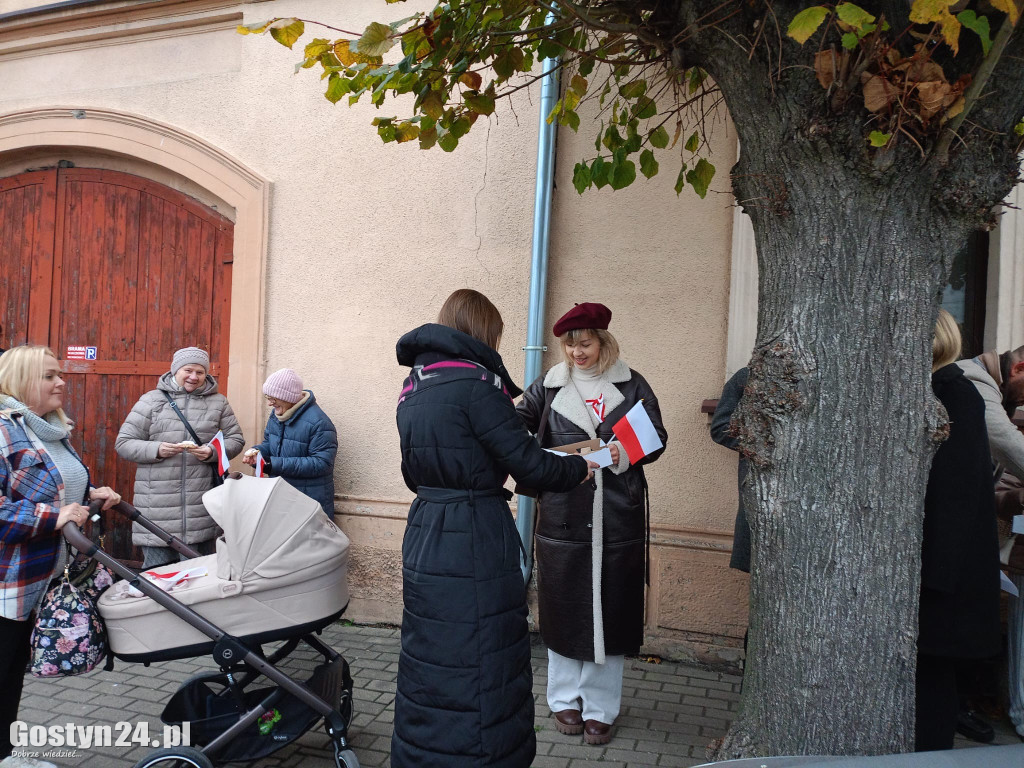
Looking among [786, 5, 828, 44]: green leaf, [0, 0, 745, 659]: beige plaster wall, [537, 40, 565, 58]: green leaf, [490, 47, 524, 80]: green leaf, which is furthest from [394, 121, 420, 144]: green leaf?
[786, 5, 828, 44]: green leaf

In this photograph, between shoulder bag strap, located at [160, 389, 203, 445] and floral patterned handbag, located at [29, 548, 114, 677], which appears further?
shoulder bag strap, located at [160, 389, 203, 445]

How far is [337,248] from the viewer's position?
5844mm

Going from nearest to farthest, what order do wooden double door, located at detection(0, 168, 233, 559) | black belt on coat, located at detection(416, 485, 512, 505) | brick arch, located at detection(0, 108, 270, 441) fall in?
black belt on coat, located at detection(416, 485, 512, 505)
brick arch, located at detection(0, 108, 270, 441)
wooden double door, located at detection(0, 168, 233, 559)

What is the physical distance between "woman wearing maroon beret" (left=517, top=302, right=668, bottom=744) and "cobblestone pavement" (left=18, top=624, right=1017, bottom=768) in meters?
0.19

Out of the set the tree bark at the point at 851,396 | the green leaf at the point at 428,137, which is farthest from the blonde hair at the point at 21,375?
the tree bark at the point at 851,396

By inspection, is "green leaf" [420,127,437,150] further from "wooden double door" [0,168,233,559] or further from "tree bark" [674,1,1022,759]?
"wooden double door" [0,168,233,559]

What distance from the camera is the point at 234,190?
611cm

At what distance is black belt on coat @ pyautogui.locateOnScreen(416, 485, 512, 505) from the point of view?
2.95 metres

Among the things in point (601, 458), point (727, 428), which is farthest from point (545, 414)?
point (727, 428)

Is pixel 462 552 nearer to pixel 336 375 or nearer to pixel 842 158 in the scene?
pixel 842 158

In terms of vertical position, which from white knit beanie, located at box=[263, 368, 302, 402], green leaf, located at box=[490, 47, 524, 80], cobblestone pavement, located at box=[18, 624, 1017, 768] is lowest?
cobblestone pavement, located at box=[18, 624, 1017, 768]

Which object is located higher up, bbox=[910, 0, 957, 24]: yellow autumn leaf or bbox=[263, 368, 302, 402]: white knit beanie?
bbox=[910, 0, 957, 24]: yellow autumn leaf

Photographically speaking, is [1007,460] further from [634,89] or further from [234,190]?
[234,190]

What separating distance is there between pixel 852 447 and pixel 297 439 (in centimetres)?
354
